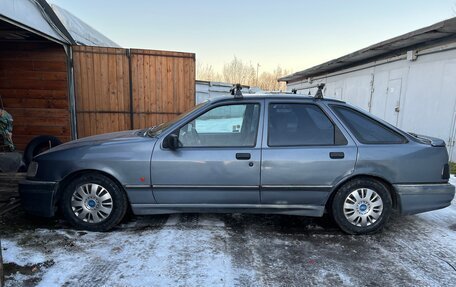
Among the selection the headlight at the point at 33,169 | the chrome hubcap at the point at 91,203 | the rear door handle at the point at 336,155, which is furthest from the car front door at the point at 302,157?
the headlight at the point at 33,169

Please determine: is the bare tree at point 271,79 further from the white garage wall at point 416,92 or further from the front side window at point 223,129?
the front side window at point 223,129

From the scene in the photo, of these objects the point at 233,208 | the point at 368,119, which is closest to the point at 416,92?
the point at 368,119

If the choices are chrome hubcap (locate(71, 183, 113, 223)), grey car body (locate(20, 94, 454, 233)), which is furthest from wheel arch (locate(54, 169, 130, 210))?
chrome hubcap (locate(71, 183, 113, 223))

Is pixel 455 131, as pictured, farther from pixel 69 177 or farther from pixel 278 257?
pixel 69 177

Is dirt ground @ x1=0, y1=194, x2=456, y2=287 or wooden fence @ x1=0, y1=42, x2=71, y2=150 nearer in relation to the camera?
dirt ground @ x1=0, y1=194, x2=456, y2=287

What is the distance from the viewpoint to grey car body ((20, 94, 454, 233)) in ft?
11.0

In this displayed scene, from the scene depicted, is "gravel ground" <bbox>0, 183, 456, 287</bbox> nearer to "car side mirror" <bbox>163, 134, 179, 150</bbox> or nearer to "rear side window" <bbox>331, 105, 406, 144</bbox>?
"car side mirror" <bbox>163, 134, 179, 150</bbox>

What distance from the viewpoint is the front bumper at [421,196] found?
3.43 metres

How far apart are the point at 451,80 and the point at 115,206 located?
795cm

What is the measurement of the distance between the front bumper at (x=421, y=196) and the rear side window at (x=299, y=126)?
91 centimetres

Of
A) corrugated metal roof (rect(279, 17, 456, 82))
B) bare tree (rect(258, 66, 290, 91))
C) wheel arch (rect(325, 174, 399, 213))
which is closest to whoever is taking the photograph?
wheel arch (rect(325, 174, 399, 213))

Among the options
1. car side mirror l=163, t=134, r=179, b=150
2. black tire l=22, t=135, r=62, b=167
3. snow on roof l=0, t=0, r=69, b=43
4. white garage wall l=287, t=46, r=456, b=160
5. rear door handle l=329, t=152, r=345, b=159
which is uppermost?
snow on roof l=0, t=0, r=69, b=43

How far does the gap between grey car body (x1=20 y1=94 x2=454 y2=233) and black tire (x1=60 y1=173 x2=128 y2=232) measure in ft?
0.24

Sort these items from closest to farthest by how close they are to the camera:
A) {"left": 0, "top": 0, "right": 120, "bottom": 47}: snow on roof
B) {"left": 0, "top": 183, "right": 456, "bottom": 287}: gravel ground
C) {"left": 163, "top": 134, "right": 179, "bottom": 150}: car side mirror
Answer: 1. {"left": 0, "top": 183, "right": 456, "bottom": 287}: gravel ground
2. {"left": 163, "top": 134, "right": 179, "bottom": 150}: car side mirror
3. {"left": 0, "top": 0, "right": 120, "bottom": 47}: snow on roof
